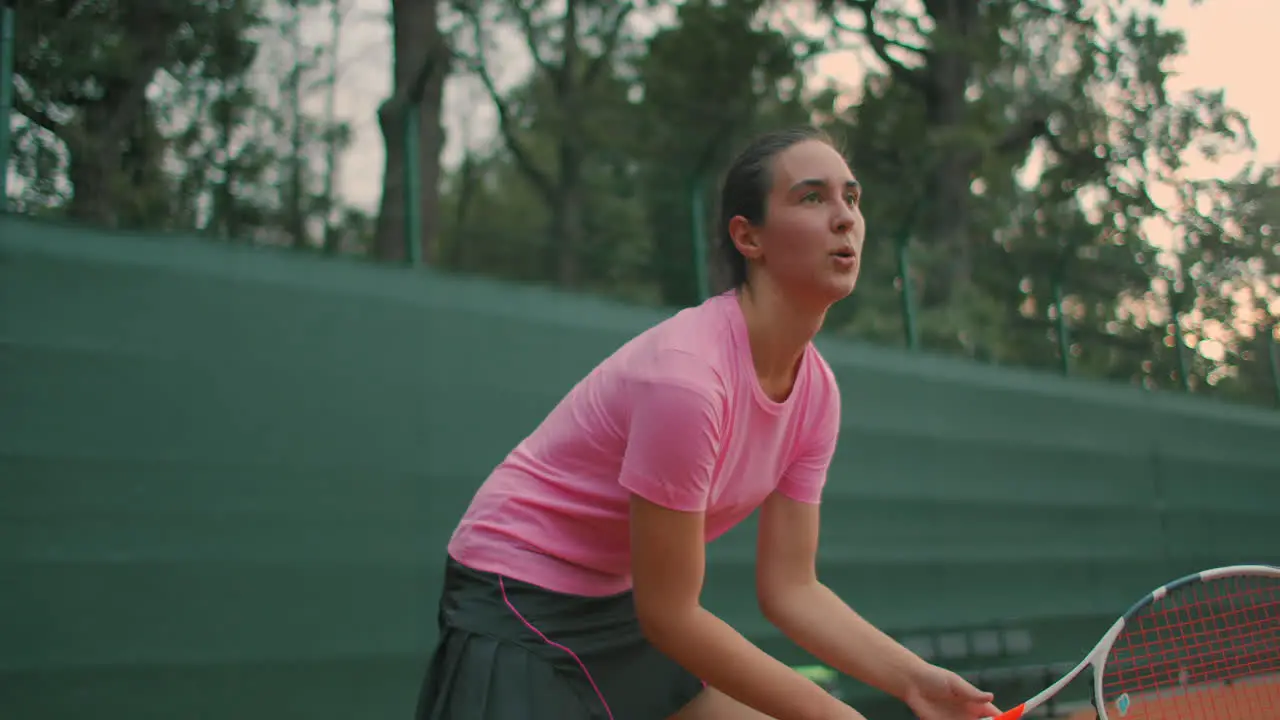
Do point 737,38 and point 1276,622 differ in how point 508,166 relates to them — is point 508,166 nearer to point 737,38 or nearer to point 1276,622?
point 1276,622

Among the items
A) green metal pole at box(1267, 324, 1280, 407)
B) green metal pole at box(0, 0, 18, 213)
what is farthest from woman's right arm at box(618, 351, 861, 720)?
green metal pole at box(1267, 324, 1280, 407)

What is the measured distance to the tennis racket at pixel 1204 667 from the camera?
2.30 meters

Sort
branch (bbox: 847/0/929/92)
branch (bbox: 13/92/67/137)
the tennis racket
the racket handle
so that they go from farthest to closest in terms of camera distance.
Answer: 1. branch (bbox: 847/0/929/92)
2. branch (bbox: 13/92/67/137)
3. the tennis racket
4. the racket handle

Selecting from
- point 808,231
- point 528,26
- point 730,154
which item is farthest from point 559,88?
point 808,231

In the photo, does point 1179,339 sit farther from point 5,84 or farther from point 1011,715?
point 5,84

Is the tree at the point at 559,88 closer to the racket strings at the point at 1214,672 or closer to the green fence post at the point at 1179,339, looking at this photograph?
the racket strings at the point at 1214,672

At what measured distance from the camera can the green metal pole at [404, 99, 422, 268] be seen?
4.26 m

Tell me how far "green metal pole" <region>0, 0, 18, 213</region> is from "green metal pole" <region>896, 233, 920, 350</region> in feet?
14.2

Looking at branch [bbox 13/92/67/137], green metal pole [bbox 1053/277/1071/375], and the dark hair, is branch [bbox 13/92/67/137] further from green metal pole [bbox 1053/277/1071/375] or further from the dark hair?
green metal pole [bbox 1053/277/1071/375]

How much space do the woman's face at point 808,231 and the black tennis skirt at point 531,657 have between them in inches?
22.3

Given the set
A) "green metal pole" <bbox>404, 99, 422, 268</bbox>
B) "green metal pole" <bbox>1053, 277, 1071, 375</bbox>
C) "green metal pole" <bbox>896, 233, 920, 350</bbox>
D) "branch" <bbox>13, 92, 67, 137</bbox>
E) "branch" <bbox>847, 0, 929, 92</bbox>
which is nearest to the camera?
"branch" <bbox>13, 92, 67, 137</bbox>

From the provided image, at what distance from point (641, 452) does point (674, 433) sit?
Result: 5 cm

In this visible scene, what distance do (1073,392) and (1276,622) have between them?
3.98m

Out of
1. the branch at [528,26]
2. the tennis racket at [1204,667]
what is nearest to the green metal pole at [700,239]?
the tennis racket at [1204,667]
